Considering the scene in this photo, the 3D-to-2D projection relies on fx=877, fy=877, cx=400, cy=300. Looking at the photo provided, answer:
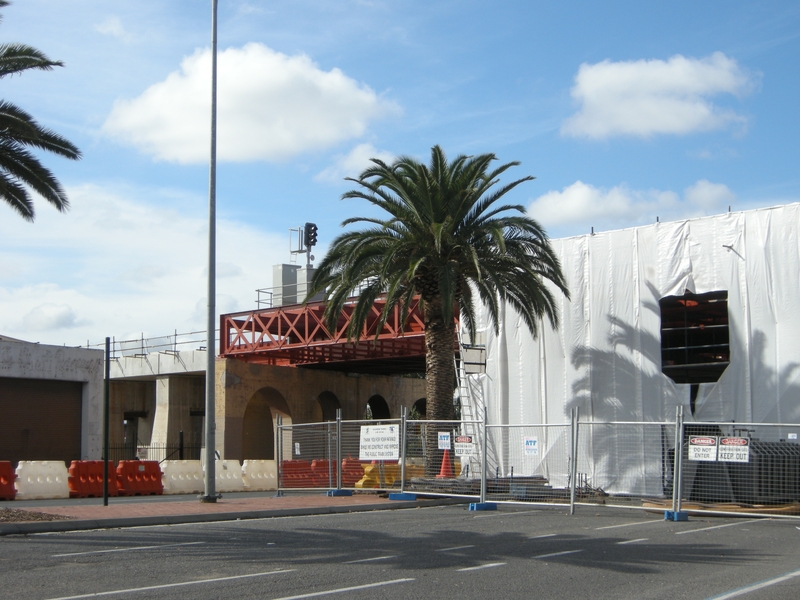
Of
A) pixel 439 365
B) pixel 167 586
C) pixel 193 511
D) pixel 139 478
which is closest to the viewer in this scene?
pixel 167 586

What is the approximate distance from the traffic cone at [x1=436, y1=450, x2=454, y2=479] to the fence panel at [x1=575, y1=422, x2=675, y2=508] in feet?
10.1

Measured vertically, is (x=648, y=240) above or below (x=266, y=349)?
above

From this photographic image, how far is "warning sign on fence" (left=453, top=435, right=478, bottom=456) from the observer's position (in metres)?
19.7

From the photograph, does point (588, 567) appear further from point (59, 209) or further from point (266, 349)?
point (266, 349)

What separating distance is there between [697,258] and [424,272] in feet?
26.0

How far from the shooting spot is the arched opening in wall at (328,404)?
4822 centimetres

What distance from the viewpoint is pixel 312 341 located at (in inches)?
1537

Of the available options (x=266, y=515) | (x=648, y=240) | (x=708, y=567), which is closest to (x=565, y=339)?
(x=648, y=240)

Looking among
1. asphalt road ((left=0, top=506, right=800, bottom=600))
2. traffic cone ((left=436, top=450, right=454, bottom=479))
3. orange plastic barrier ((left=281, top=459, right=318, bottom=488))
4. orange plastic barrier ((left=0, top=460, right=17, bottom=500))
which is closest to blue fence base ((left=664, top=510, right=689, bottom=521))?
asphalt road ((left=0, top=506, right=800, bottom=600))

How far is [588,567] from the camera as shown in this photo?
32.5 feet

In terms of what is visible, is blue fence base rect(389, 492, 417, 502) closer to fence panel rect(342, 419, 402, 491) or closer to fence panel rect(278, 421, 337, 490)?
fence panel rect(342, 419, 402, 491)

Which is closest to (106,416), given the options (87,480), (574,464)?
(87,480)

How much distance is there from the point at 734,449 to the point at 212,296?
11.3m

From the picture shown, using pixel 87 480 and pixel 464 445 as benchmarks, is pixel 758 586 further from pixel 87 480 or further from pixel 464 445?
pixel 87 480
